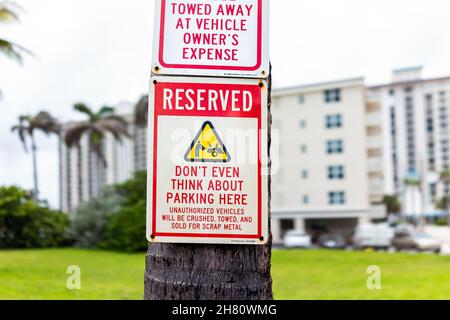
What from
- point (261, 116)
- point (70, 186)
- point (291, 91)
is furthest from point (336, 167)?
point (70, 186)

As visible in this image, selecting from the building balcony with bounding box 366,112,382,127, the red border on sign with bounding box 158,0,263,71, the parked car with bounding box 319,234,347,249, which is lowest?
the parked car with bounding box 319,234,347,249

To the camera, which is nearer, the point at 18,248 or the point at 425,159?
the point at 18,248

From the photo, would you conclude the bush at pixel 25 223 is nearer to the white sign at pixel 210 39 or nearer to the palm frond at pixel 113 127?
the palm frond at pixel 113 127

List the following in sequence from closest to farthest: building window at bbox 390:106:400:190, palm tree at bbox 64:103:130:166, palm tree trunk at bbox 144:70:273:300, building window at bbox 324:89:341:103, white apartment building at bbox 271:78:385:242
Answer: palm tree trunk at bbox 144:70:273:300 → palm tree at bbox 64:103:130:166 → white apartment building at bbox 271:78:385:242 → building window at bbox 324:89:341:103 → building window at bbox 390:106:400:190

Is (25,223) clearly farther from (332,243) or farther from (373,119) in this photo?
(373,119)

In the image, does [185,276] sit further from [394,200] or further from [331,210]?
[394,200]

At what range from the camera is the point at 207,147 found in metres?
2.26

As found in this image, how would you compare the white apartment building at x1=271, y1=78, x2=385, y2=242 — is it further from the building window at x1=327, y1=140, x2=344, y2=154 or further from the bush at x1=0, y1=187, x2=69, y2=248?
the bush at x1=0, y1=187, x2=69, y2=248

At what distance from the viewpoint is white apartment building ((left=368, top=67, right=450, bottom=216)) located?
12419 cm

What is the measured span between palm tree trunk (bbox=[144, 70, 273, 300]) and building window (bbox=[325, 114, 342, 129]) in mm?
43894

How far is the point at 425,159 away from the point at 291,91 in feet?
316

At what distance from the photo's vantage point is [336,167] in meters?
45.3

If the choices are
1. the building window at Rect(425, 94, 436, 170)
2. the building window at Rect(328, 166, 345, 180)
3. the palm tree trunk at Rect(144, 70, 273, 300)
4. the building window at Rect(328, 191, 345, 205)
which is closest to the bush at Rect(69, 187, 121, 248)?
the building window at Rect(328, 166, 345, 180)

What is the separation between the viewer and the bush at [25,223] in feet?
103
